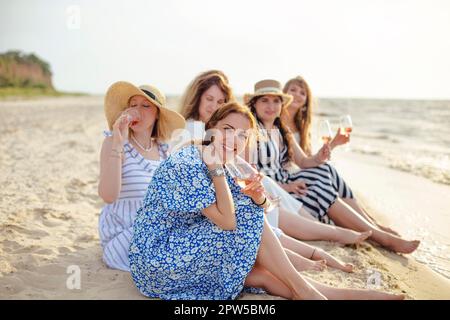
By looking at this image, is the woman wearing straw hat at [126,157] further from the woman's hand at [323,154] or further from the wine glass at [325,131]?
the woman's hand at [323,154]

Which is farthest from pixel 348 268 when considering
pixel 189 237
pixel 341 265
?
pixel 189 237

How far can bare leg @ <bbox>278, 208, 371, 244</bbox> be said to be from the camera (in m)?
4.23

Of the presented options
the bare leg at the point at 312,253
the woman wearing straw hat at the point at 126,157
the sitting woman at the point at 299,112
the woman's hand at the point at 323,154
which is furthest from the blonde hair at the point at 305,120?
the woman wearing straw hat at the point at 126,157

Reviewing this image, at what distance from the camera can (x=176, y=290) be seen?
2.97 meters

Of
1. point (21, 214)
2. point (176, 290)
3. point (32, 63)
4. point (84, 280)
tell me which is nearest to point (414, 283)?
point (176, 290)

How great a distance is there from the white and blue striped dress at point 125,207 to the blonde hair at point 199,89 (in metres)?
0.92

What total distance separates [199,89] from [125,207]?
138 centimetres

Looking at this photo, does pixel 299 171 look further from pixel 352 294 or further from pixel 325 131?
pixel 352 294

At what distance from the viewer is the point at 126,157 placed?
3.61 meters

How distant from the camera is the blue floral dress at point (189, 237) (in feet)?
8.98

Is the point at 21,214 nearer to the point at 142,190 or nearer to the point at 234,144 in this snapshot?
the point at 142,190

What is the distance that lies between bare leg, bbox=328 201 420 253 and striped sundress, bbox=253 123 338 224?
0.09m

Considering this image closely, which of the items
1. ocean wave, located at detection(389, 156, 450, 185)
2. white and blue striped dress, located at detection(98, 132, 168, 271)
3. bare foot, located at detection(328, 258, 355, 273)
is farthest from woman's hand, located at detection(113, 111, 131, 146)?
ocean wave, located at detection(389, 156, 450, 185)

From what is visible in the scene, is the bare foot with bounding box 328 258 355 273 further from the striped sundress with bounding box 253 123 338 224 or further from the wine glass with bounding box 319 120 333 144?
the wine glass with bounding box 319 120 333 144
